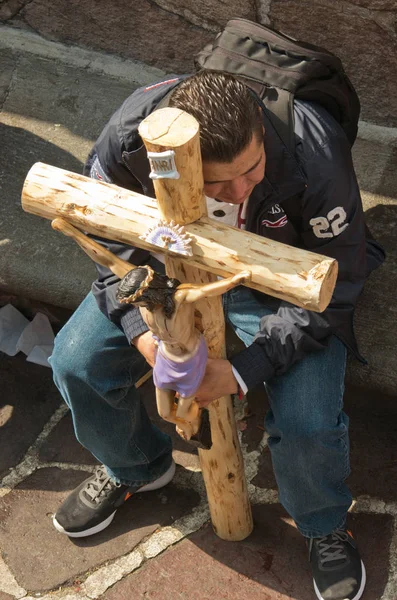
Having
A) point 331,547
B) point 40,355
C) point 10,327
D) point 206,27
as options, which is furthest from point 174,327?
point 206,27

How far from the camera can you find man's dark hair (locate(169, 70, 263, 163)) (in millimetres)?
2189

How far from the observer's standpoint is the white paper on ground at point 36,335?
3.89m

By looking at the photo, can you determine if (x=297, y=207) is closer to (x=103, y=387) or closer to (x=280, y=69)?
(x=280, y=69)

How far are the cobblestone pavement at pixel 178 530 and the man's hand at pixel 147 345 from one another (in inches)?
36.1

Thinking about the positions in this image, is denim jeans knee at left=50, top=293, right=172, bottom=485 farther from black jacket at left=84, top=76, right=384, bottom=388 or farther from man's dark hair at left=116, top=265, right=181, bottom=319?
man's dark hair at left=116, top=265, right=181, bottom=319

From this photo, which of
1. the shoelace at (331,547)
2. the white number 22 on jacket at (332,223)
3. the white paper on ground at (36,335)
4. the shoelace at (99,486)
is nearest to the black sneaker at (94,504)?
the shoelace at (99,486)

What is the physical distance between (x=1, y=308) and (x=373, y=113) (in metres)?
1.97

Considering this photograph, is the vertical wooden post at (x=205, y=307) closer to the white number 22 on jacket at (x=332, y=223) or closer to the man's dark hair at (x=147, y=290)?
the man's dark hair at (x=147, y=290)

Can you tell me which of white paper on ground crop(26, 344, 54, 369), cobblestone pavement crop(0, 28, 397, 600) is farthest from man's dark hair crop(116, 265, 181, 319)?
white paper on ground crop(26, 344, 54, 369)

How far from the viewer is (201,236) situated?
7.06 ft

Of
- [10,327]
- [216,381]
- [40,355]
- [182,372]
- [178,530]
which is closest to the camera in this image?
[182,372]

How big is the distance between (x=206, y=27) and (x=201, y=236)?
208 cm

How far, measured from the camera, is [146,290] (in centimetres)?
205

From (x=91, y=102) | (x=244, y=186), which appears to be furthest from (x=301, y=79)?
(x=91, y=102)
